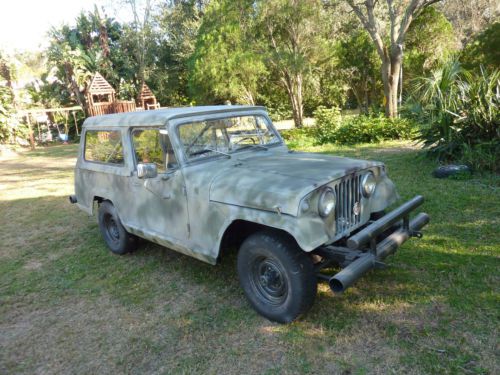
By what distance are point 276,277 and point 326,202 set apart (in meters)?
0.78

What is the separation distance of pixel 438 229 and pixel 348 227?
6.92ft

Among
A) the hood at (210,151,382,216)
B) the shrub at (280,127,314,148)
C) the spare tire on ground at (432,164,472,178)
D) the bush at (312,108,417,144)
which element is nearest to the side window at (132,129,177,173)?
the hood at (210,151,382,216)

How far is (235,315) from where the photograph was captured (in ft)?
11.0

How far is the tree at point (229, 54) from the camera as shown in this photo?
48.7ft

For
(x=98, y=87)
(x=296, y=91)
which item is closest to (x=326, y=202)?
(x=296, y=91)

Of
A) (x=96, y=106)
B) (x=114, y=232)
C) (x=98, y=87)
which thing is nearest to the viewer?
(x=114, y=232)

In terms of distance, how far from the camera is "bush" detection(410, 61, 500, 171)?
6738 millimetres

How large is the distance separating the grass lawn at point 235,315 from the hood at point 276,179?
3.42 ft

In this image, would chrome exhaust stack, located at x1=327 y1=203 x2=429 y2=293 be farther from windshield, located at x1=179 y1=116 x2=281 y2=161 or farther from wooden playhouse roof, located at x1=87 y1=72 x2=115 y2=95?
wooden playhouse roof, located at x1=87 y1=72 x2=115 y2=95

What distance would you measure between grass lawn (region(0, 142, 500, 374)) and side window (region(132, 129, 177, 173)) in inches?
48.8

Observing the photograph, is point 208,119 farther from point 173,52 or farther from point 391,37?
point 173,52

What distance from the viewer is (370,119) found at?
38.7 ft

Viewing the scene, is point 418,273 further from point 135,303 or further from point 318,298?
point 135,303

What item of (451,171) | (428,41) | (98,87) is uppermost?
(428,41)
